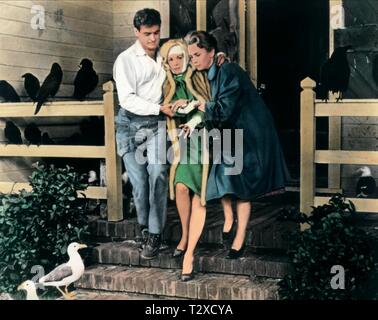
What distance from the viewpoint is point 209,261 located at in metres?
4.92

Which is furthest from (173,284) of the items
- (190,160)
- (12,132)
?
(12,132)

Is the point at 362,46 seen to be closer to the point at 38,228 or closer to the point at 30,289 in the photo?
the point at 38,228

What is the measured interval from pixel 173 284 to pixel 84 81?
7.42 ft

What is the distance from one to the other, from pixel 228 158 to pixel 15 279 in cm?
207

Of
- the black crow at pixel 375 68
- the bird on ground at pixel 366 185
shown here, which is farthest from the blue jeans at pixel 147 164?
the black crow at pixel 375 68

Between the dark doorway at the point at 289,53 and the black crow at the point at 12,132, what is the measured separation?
7.91 ft

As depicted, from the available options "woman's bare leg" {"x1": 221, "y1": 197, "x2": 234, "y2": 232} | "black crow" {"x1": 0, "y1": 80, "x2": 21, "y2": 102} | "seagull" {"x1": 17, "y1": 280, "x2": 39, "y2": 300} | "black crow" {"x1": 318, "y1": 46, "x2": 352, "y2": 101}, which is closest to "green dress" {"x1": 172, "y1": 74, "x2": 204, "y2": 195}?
"woman's bare leg" {"x1": 221, "y1": 197, "x2": 234, "y2": 232}

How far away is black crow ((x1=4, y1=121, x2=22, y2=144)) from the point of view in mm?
5988

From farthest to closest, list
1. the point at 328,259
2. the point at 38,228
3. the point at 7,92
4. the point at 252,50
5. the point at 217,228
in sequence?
1. the point at 252,50
2. the point at 7,92
3. the point at 38,228
4. the point at 217,228
5. the point at 328,259

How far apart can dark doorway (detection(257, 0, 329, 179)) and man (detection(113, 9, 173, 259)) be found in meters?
1.35

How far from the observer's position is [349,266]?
4320mm

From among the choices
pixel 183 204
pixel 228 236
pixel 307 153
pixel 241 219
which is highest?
pixel 307 153

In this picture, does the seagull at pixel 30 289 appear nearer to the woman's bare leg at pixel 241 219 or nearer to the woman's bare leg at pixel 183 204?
the woman's bare leg at pixel 183 204
